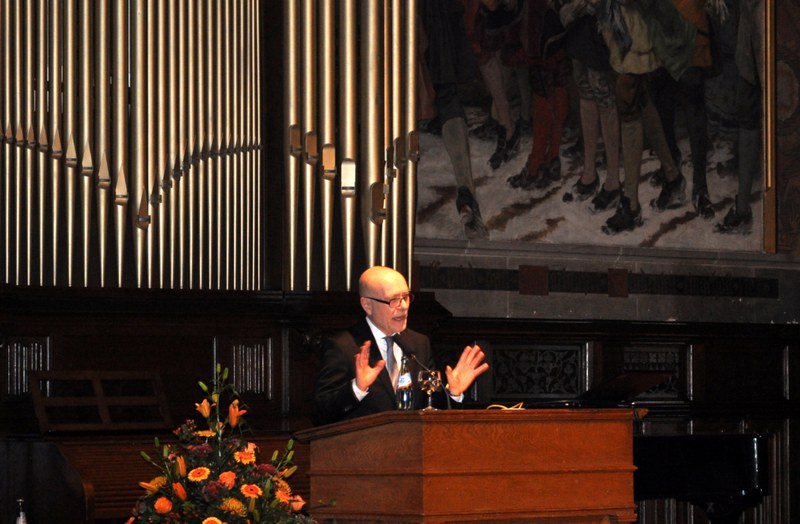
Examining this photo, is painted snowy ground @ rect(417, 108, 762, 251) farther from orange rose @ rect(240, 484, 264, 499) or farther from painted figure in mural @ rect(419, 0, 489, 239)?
orange rose @ rect(240, 484, 264, 499)

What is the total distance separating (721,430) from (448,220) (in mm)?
2422

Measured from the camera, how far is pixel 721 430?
10.3 meters

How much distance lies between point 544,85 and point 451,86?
0.72 metres

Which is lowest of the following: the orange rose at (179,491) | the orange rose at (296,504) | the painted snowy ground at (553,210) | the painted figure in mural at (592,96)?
the orange rose at (296,504)

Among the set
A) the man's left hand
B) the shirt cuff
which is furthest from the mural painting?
the man's left hand

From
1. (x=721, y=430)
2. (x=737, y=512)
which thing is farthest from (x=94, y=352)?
(x=721, y=430)

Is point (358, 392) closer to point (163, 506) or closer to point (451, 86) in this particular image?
point (163, 506)

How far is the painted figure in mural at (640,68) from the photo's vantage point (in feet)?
34.3

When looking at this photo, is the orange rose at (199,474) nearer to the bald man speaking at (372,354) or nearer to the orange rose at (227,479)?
the orange rose at (227,479)

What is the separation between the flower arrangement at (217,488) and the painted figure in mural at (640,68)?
5948mm

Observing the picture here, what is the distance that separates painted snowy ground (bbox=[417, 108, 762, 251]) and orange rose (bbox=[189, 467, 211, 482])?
5.20 metres

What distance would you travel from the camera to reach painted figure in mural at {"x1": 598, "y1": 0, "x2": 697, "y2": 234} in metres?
10.5

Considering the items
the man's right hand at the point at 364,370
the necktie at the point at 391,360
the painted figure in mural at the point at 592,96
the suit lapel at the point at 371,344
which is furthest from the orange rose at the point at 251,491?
the painted figure in mural at the point at 592,96

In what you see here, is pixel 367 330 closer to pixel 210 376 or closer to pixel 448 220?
pixel 210 376
